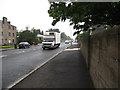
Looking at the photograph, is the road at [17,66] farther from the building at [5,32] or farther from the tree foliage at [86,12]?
the building at [5,32]

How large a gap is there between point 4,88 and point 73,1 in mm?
3934

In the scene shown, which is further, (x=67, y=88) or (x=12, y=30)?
(x=12, y=30)

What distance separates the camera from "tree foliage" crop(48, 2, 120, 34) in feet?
12.4

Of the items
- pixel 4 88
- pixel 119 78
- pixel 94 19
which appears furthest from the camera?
pixel 94 19

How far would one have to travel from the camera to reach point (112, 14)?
5.44 m

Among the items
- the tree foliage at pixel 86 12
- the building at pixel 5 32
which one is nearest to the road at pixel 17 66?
the tree foliage at pixel 86 12

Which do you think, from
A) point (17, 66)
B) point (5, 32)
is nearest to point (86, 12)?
point (17, 66)

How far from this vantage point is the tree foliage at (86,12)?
379cm

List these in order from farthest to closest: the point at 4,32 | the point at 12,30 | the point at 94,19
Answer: the point at 12,30 < the point at 4,32 < the point at 94,19

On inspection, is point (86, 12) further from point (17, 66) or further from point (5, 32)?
point (5, 32)

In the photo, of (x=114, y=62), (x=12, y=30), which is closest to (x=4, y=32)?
(x=12, y=30)

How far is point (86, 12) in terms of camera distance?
4.64 m

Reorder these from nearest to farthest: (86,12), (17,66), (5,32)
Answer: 1. (86,12)
2. (17,66)
3. (5,32)

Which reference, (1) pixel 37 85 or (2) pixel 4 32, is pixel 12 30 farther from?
(1) pixel 37 85
